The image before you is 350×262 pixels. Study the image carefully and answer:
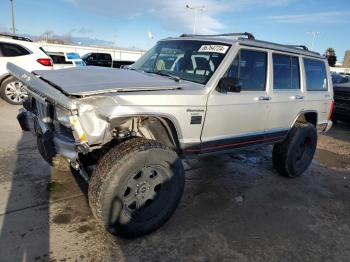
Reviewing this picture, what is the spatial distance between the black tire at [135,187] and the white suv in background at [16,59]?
23.0 ft

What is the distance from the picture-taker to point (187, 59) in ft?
13.5

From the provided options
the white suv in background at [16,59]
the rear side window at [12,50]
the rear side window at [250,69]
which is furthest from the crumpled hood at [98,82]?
the rear side window at [12,50]

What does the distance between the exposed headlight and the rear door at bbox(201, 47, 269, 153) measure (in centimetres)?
149

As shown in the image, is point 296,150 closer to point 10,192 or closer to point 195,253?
point 195,253

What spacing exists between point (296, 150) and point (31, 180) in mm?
3859

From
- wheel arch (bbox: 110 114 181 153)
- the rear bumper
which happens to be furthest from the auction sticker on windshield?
the rear bumper

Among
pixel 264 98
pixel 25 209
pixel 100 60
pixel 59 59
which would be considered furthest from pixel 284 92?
pixel 100 60

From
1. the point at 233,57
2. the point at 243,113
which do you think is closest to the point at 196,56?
the point at 233,57

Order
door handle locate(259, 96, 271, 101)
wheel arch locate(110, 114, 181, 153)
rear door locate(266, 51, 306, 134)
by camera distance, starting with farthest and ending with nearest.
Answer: rear door locate(266, 51, 306, 134) < door handle locate(259, 96, 271, 101) < wheel arch locate(110, 114, 181, 153)

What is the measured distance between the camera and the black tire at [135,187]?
9.56ft

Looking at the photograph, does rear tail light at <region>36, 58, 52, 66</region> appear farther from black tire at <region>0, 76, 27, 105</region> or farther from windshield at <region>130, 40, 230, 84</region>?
windshield at <region>130, 40, 230, 84</region>

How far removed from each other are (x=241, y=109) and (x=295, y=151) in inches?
63.6

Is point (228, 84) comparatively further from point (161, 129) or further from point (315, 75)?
point (315, 75)

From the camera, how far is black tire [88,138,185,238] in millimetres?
2914
